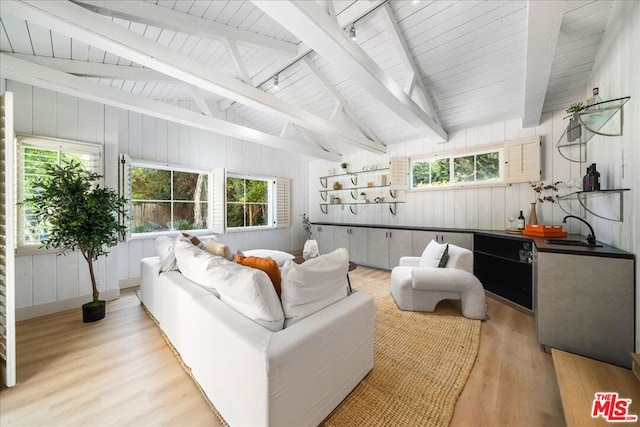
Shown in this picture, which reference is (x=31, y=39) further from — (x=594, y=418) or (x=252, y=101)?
(x=594, y=418)

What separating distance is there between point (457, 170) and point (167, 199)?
17.4 ft

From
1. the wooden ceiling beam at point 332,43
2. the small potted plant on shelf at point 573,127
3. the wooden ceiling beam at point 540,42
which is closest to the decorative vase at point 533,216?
the small potted plant on shelf at point 573,127

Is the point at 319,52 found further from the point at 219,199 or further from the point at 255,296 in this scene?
the point at 219,199

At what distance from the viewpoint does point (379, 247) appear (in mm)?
4742

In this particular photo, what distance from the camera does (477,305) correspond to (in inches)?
105

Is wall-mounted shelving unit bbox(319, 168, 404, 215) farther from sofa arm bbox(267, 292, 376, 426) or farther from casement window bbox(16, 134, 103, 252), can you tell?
casement window bbox(16, 134, 103, 252)

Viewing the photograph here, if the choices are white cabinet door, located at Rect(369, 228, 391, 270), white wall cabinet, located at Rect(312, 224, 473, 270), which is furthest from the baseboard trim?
white cabinet door, located at Rect(369, 228, 391, 270)

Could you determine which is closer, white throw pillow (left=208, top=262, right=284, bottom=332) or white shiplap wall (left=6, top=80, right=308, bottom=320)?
white throw pillow (left=208, top=262, right=284, bottom=332)

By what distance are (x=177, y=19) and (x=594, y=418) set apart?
4095 millimetres

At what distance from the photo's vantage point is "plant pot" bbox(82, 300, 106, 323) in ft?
8.77

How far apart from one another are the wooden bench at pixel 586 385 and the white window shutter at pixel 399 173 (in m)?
3.42

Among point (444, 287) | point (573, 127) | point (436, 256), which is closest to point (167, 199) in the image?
point (436, 256)

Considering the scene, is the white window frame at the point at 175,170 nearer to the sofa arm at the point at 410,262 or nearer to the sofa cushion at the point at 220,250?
the sofa cushion at the point at 220,250

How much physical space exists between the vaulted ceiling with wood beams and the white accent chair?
1951 mm
